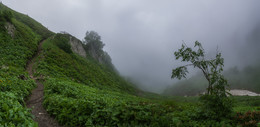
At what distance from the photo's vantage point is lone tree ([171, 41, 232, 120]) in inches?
241

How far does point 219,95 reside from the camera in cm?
625

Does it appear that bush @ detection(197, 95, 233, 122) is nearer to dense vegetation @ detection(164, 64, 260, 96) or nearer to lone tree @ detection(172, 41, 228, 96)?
lone tree @ detection(172, 41, 228, 96)

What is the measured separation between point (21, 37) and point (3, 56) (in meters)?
13.7

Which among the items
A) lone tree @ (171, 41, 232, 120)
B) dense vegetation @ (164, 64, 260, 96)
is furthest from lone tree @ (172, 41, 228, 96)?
dense vegetation @ (164, 64, 260, 96)

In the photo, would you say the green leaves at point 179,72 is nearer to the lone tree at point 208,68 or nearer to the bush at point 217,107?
the lone tree at point 208,68

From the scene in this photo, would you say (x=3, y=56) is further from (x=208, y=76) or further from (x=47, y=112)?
(x=208, y=76)

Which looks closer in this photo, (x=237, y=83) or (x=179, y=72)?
(x=179, y=72)

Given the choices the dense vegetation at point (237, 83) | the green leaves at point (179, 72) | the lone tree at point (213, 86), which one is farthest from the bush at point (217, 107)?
the dense vegetation at point (237, 83)

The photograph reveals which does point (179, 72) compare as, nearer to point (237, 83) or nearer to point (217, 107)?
point (217, 107)

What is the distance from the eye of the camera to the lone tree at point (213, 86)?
20.1 ft

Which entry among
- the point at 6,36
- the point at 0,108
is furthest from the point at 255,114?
the point at 6,36

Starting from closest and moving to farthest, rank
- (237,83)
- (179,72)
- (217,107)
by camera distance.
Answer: (217,107)
(179,72)
(237,83)

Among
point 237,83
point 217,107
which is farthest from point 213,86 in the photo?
point 237,83

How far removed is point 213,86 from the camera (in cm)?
643
